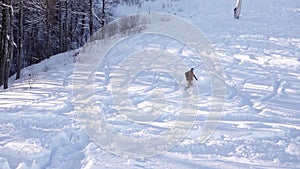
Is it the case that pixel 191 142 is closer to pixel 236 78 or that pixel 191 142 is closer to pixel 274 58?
pixel 236 78

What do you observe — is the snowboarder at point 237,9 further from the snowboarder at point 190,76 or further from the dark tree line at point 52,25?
the snowboarder at point 190,76

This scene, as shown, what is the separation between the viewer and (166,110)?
9797 mm

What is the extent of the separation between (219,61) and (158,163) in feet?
31.7

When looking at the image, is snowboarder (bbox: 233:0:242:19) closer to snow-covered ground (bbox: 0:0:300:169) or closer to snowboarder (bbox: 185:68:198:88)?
snow-covered ground (bbox: 0:0:300:169)

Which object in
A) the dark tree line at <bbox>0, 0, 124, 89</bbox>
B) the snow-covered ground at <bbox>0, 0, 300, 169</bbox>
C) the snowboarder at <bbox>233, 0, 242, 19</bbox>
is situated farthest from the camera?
the dark tree line at <bbox>0, 0, 124, 89</bbox>

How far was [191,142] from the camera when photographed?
24.5 ft

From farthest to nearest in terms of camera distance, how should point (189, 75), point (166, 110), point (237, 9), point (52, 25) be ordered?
point (52, 25), point (237, 9), point (189, 75), point (166, 110)

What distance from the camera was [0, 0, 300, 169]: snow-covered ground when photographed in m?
6.74

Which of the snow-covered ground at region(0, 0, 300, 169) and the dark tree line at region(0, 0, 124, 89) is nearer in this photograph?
the snow-covered ground at region(0, 0, 300, 169)

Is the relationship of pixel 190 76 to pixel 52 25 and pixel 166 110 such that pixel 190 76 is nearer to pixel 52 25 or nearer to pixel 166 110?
pixel 166 110

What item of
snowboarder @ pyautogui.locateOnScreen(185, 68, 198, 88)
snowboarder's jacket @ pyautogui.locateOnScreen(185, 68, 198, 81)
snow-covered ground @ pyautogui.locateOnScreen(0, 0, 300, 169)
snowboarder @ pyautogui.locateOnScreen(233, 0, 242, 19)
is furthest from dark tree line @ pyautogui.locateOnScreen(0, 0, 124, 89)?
snowboarder's jacket @ pyautogui.locateOnScreen(185, 68, 198, 81)

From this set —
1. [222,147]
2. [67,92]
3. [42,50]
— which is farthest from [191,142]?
[42,50]

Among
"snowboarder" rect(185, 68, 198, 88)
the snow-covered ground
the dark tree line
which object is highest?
the dark tree line

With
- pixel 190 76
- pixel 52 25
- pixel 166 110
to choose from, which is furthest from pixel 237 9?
pixel 166 110
